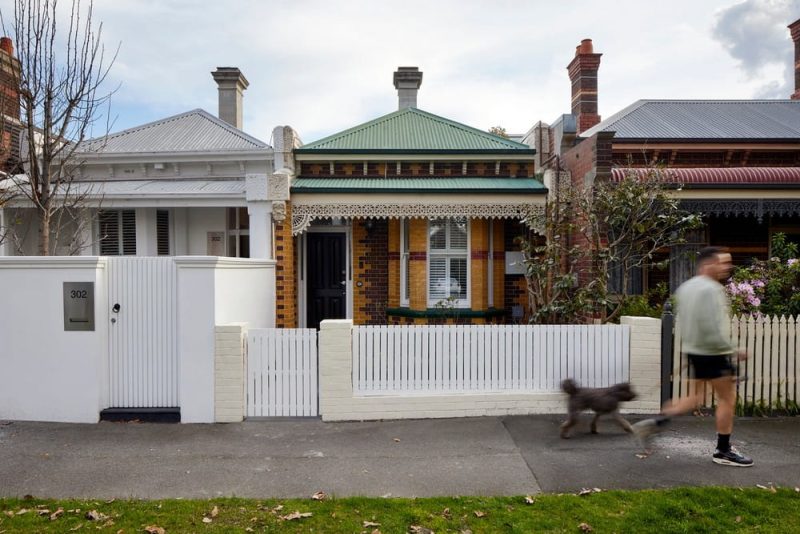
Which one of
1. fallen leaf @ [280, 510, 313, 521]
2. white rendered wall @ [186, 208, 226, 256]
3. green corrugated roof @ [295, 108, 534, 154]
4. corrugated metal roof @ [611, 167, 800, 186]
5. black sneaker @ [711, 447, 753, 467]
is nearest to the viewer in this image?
fallen leaf @ [280, 510, 313, 521]

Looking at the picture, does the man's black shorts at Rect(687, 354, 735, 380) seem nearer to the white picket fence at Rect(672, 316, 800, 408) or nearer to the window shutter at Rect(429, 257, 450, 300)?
the white picket fence at Rect(672, 316, 800, 408)

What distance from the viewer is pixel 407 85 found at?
1341 centimetres

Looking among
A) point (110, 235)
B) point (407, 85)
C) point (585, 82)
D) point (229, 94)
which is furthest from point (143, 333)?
point (585, 82)

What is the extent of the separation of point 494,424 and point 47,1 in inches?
296

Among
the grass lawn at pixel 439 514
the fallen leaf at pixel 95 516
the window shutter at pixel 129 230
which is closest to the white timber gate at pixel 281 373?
the grass lawn at pixel 439 514

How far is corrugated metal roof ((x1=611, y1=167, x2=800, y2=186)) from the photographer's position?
823 cm

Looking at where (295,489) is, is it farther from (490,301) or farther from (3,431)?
(490,301)

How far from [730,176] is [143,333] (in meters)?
8.87

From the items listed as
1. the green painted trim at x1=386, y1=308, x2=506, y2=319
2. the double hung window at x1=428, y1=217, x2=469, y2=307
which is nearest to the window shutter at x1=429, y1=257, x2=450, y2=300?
the double hung window at x1=428, y1=217, x2=469, y2=307

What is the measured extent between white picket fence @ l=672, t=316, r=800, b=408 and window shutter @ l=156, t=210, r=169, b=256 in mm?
9121

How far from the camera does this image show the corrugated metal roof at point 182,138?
1030 cm

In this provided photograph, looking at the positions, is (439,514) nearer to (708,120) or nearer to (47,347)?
(47,347)

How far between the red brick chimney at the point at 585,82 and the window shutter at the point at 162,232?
1008cm

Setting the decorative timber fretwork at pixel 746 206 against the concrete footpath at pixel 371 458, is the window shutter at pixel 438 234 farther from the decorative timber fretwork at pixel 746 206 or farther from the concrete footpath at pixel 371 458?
the concrete footpath at pixel 371 458
